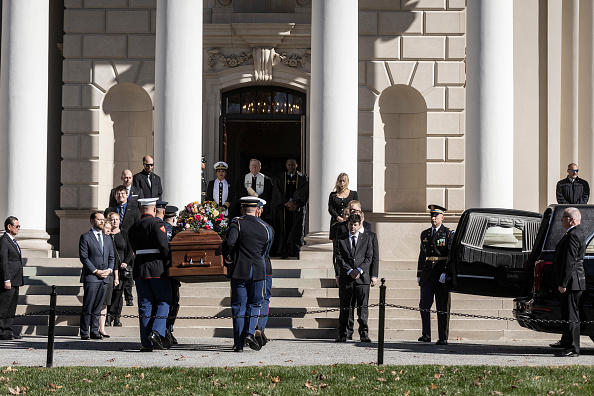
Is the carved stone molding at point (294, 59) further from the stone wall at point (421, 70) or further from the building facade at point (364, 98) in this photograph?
the stone wall at point (421, 70)

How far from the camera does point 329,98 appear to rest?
2053 centimetres

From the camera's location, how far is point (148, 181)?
65.3 feet

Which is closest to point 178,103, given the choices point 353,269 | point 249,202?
point 353,269

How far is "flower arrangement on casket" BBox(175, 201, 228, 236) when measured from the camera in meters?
17.5

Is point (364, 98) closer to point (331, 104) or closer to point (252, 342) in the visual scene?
point (331, 104)

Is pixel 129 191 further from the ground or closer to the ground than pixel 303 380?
further from the ground

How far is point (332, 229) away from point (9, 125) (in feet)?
24.4

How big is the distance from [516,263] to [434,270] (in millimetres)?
1686

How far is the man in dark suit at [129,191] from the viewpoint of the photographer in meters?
18.5

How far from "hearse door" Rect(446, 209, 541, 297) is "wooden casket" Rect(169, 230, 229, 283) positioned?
11.1 ft

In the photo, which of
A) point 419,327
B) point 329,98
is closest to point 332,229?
point 419,327

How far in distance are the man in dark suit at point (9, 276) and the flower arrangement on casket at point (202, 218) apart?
9.23 ft

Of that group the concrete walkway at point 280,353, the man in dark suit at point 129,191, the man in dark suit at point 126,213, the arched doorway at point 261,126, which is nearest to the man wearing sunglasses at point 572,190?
the concrete walkway at point 280,353

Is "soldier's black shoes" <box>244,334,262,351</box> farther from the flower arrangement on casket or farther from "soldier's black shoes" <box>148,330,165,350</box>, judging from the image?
the flower arrangement on casket
